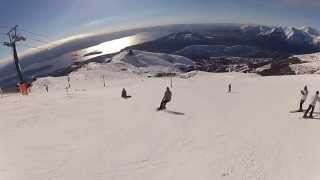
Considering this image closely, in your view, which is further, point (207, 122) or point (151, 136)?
point (207, 122)

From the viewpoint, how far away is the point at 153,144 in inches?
726

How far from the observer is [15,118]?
24.7m

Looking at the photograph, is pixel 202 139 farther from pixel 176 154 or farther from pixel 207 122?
pixel 207 122

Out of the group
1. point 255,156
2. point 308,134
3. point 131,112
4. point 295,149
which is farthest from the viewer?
point 131,112

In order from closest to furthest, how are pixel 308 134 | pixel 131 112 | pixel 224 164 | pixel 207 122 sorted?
pixel 224 164 → pixel 308 134 → pixel 207 122 → pixel 131 112

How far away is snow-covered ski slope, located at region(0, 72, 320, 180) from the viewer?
14.7 m

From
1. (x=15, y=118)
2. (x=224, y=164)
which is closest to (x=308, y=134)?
(x=224, y=164)

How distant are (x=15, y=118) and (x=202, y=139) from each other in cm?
1232

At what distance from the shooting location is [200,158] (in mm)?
16219

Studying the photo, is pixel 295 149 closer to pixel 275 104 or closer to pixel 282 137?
pixel 282 137

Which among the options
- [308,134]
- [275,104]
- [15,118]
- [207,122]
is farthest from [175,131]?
[275,104]

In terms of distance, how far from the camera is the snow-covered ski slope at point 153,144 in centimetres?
1466

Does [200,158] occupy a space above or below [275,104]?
above

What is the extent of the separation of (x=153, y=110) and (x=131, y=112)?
5.48 ft
